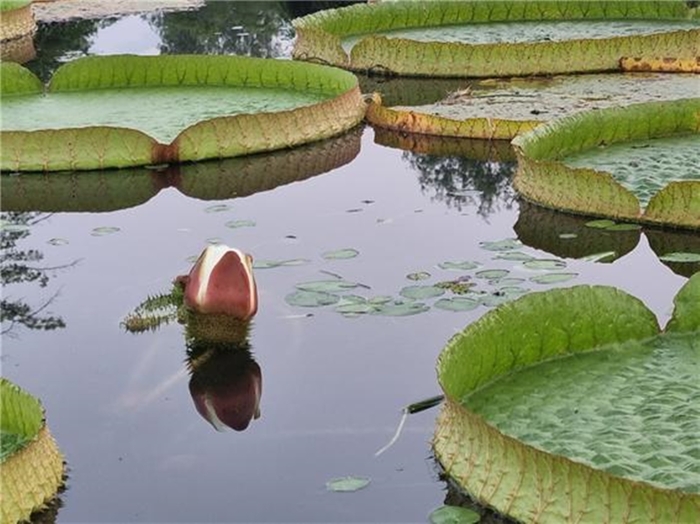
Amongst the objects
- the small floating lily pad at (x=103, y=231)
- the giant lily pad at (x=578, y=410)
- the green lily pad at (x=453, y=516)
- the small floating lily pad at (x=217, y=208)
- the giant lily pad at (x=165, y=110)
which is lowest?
the green lily pad at (x=453, y=516)

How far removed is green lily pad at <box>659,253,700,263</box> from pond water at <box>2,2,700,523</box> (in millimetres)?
55

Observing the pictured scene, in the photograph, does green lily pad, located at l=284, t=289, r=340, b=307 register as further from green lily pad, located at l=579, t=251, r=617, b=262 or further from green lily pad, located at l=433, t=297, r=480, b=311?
green lily pad, located at l=579, t=251, r=617, b=262

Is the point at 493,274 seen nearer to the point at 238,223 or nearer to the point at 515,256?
the point at 515,256

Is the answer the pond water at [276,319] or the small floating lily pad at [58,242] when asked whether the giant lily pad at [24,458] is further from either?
the small floating lily pad at [58,242]

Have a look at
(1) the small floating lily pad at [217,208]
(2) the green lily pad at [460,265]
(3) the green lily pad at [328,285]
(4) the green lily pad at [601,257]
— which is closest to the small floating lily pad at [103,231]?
(1) the small floating lily pad at [217,208]

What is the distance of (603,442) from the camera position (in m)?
2.75

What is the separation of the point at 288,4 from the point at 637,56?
4.90m

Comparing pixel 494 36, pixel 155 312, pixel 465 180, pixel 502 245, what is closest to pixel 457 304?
pixel 502 245

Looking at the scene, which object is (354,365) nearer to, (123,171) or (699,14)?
(123,171)

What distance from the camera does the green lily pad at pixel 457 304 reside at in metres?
3.78

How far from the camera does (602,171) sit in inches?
188

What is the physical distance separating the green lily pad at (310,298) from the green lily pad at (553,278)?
1.87ft

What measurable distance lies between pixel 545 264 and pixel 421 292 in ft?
1.60

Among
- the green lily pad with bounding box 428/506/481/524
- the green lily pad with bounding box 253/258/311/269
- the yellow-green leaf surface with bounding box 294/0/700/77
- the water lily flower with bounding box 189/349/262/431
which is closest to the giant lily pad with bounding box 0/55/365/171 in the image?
the yellow-green leaf surface with bounding box 294/0/700/77
